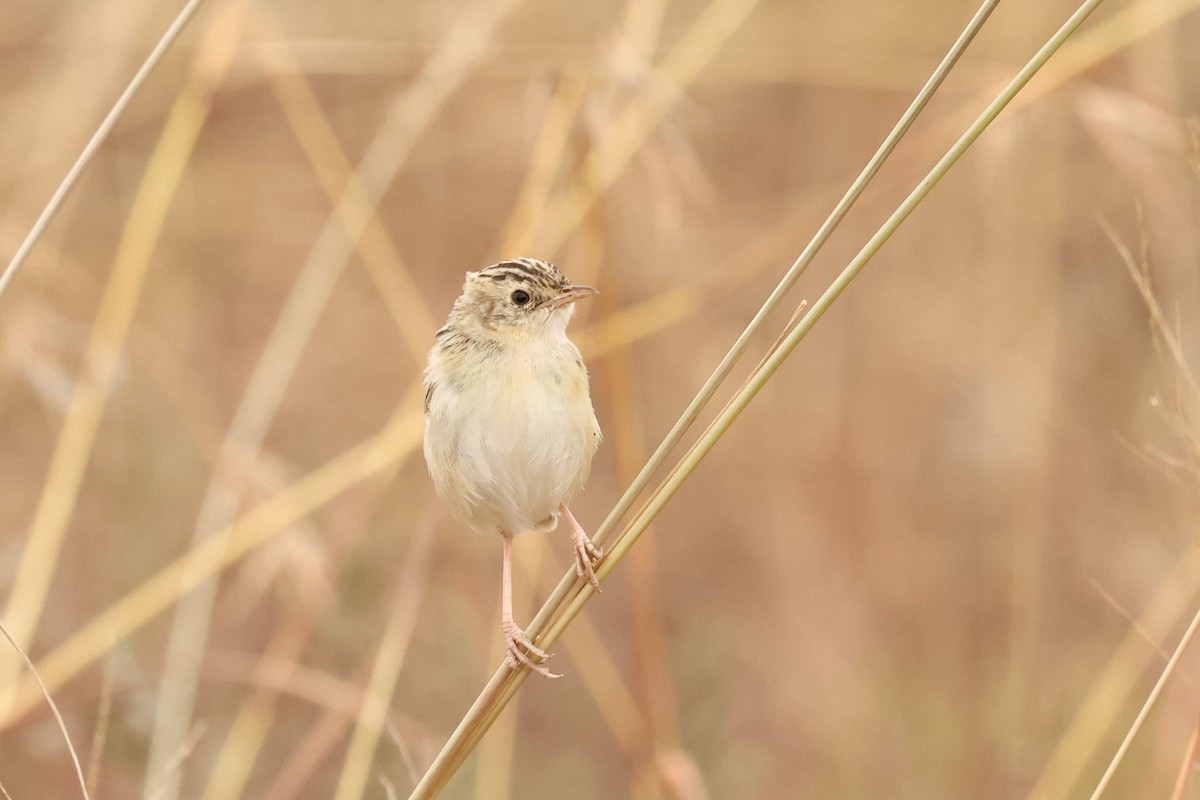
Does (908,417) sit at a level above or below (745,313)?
below

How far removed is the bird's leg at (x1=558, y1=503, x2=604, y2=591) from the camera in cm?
212

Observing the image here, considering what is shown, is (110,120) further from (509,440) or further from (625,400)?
(625,400)

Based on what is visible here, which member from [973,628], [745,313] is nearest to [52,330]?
[745,313]

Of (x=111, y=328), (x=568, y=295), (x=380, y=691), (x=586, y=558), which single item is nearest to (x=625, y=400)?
(x=568, y=295)

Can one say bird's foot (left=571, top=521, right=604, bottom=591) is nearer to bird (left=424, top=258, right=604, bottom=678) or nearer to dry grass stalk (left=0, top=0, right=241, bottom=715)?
bird (left=424, top=258, right=604, bottom=678)

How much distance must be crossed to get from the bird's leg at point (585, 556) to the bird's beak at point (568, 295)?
0.48 m

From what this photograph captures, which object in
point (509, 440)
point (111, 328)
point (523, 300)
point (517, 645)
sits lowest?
point (517, 645)

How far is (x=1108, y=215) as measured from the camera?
477cm

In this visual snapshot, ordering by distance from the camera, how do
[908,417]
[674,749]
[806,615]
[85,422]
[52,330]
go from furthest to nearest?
[908,417]
[806,615]
[52,330]
[674,749]
[85,422]

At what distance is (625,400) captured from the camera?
2.97 metres

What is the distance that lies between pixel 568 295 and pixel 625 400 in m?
0.28

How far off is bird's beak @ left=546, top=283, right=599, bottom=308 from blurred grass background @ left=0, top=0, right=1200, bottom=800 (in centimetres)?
12

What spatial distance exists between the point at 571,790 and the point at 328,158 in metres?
2.13

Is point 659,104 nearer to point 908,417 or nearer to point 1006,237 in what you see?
point 1006,237
